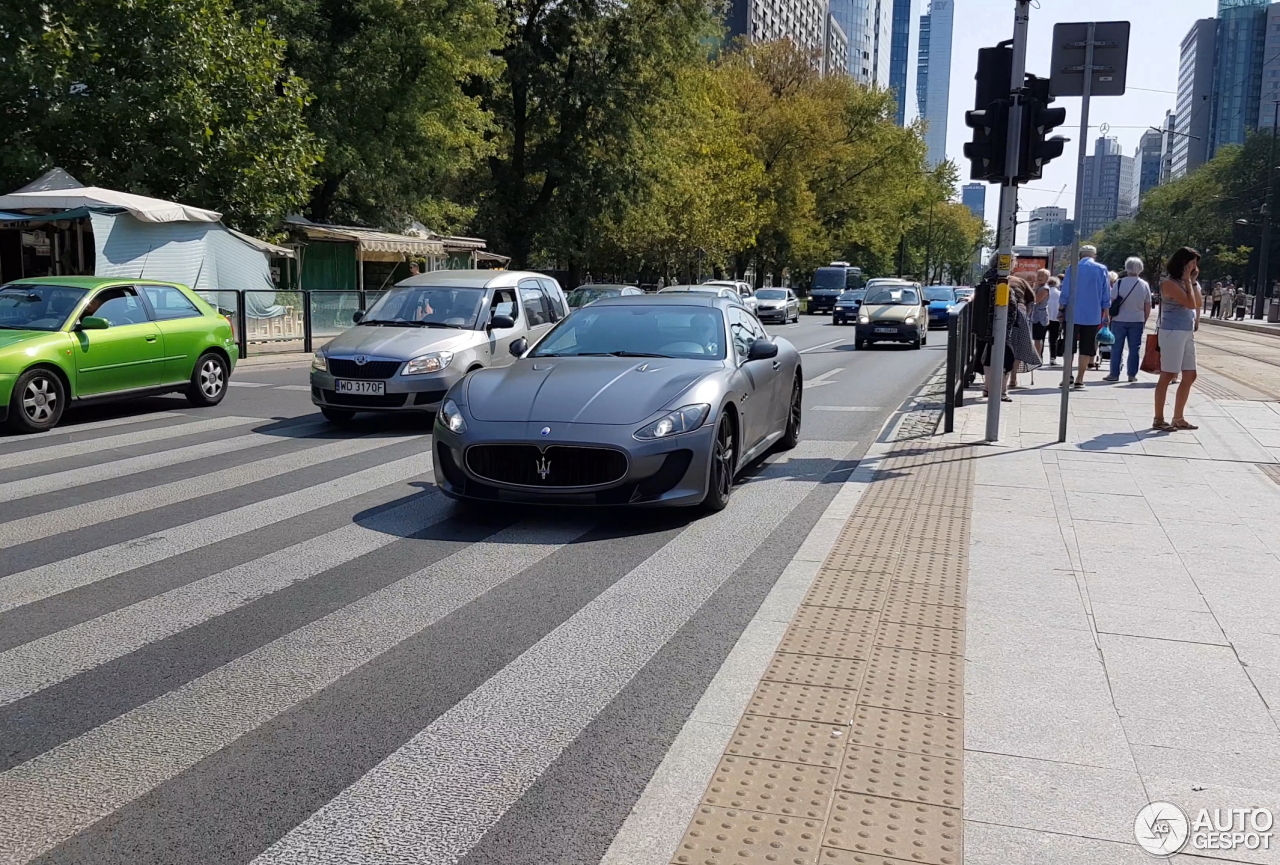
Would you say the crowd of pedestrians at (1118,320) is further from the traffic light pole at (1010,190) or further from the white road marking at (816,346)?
the white road marking at (816,346)

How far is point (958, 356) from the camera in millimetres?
12438

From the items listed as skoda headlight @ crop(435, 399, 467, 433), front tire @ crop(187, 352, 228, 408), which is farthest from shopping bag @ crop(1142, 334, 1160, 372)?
front tire @ crop(187, 352, 228, 408)

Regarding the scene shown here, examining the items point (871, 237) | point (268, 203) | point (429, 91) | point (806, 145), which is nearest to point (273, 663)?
point (268, 203)

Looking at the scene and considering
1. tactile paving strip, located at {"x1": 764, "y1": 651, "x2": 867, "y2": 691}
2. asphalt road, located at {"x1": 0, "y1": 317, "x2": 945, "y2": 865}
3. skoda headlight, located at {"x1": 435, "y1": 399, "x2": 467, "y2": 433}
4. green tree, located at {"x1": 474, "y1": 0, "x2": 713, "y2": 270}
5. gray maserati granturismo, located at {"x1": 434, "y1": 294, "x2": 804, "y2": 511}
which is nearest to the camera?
asphalt road, located at {"x1": 0, "y1": 317, "x2": 945, "y2": 865}

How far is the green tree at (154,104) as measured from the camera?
72.4ft

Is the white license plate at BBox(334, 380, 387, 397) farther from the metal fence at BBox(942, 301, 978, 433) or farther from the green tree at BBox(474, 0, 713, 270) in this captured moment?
the green tree at BBox(474, 0, 713, 270)

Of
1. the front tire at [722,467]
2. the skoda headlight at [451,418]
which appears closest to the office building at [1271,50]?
the front tire at [722,467]

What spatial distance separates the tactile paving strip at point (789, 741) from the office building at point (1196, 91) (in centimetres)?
16908

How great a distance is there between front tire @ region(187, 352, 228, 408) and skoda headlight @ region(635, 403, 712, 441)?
27.1 feet

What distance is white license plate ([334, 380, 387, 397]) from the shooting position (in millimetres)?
11453

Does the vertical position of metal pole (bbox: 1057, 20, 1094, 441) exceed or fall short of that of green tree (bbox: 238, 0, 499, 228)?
it falls short

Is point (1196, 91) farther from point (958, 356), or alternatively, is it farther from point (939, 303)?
point (958, 356)

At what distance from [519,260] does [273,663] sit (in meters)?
38.2

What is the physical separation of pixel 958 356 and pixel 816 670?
337 inches
